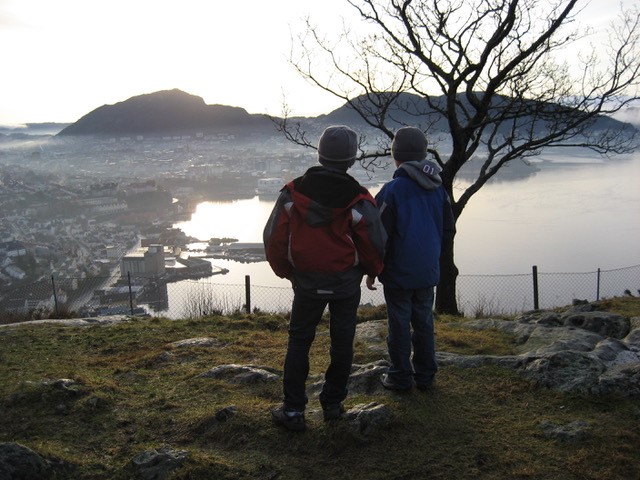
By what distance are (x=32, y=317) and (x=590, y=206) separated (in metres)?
36.6

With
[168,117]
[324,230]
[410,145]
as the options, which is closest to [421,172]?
[410,145]

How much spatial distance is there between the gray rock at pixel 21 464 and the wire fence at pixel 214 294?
7.82 metres

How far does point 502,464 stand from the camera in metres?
2.92

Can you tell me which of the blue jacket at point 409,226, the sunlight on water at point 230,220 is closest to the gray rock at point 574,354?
the blue jacket at point 409,226

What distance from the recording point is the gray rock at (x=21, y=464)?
271cm

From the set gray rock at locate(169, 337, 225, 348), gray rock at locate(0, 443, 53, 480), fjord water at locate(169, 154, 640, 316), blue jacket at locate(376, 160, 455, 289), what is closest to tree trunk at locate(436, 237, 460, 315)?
gray rock at locate(169, 337, 225, 348)

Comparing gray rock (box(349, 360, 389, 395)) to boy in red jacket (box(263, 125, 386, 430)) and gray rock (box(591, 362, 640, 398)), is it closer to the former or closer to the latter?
boy in red jacket (box(263, 125, 386, 430))

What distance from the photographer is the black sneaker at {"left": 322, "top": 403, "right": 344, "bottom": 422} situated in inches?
131

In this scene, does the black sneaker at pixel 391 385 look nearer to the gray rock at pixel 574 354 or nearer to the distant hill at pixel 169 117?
the gray rock at pixel 574 354

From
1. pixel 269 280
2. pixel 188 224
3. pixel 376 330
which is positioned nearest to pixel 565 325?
pixel 376 330

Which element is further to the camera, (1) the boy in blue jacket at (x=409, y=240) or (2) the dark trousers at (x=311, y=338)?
(1) the boy in blue jacket at (x=409, y=240)

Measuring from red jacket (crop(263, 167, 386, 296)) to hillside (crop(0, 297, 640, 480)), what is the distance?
0.89 meters

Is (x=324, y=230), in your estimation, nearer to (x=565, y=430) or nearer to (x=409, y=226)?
(x=409, y=226)

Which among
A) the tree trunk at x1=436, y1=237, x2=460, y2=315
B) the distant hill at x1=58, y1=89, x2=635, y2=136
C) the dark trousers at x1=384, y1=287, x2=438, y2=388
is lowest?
the tree trunk at x1=436, y1=237, x2=460, y2=315
